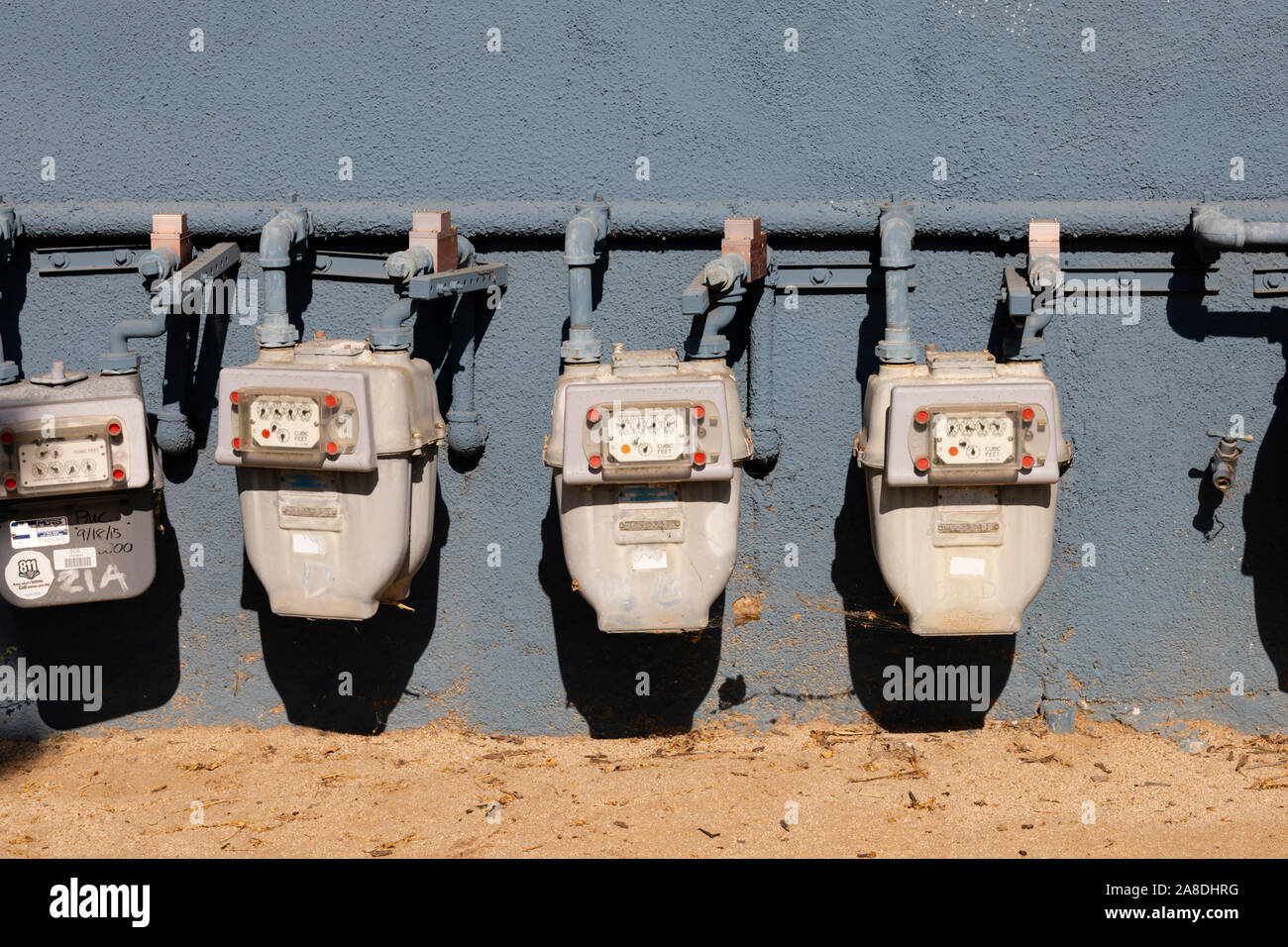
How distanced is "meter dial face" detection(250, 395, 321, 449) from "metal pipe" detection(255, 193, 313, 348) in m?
0.32

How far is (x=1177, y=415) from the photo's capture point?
14.5ft

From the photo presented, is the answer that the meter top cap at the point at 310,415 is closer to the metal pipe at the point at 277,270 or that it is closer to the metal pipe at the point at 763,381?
the metal pipe at the point at 277,270

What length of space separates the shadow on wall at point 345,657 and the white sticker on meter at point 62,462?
2.24 ft

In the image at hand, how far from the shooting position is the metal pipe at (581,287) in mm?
4160

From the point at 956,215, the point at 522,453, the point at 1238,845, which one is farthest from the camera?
the point at 522,453

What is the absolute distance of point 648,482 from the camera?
4020 mm

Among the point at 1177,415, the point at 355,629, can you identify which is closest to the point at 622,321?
the point at 355,629

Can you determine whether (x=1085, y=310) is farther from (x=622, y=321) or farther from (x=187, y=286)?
(x=187, y=286)

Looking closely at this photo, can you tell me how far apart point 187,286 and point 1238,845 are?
134 inches

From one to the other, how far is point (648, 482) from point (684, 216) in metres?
0.87

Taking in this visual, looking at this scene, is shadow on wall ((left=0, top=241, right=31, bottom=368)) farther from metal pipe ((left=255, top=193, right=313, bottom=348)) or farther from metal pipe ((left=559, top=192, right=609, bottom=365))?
metal pipe ((left=559, top=192, right=609, bottom=365))

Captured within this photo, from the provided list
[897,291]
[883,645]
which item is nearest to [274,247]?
[897,291]

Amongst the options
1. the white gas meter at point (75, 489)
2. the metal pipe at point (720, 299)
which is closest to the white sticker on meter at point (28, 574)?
the white gas meter at point (75, 489)

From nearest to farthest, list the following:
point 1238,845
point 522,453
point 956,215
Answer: point 1238,845 < point 956,215 < point 522,453
